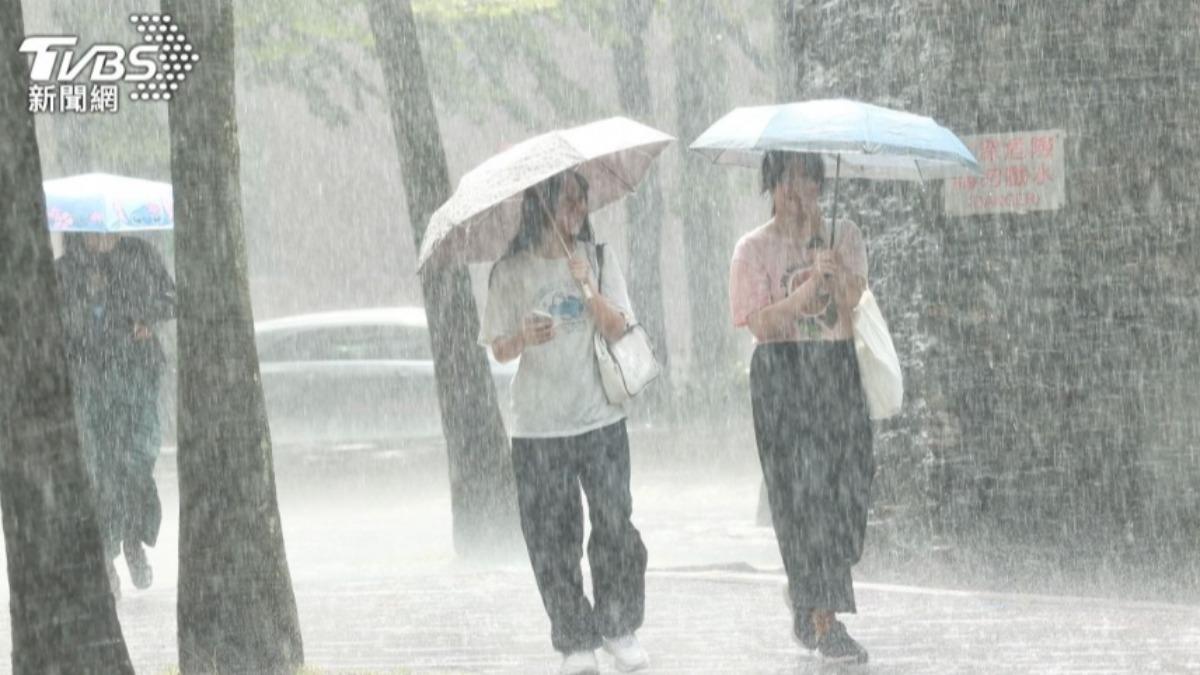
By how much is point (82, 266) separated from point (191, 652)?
4.73 meters

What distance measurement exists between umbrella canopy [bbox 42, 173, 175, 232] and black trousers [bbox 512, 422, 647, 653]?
15.9 ft

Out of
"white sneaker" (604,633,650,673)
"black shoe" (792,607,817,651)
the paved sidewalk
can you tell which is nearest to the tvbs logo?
the paved sidewalk

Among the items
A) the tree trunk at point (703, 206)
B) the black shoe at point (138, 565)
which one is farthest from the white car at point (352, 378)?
the black shoe at point (138, 565)

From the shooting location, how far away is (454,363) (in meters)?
15.8

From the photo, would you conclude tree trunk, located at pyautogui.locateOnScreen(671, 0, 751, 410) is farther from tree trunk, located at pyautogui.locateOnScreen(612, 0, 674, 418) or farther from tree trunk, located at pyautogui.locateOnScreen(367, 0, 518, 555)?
tree trunk, located at pyautogui.locateOnScreen(367, 0, 518, 555)

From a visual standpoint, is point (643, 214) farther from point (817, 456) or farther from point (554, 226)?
point (554, 226)

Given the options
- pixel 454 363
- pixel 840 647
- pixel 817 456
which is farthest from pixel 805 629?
pixel 454 363

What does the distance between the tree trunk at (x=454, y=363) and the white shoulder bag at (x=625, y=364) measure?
592cm

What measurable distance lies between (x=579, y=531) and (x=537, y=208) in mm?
1278

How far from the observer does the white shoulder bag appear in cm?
966

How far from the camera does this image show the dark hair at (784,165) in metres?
9.84

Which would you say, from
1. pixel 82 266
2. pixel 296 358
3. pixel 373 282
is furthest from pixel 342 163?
pixel 82 266

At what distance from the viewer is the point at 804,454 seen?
9953mm

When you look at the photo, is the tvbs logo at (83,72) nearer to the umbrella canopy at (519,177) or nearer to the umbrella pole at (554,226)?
the umbrella canopy at (519,177)
